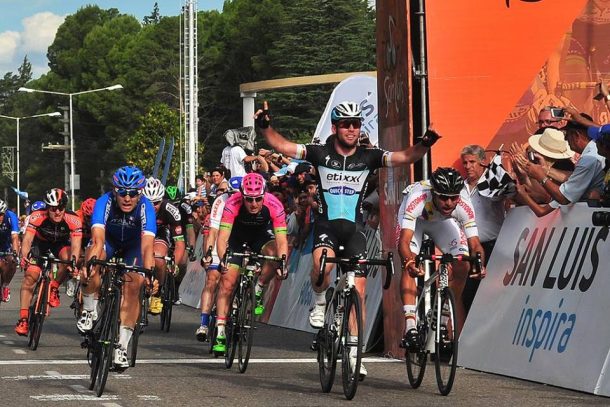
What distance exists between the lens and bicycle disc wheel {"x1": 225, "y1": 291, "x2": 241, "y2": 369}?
46.1ft

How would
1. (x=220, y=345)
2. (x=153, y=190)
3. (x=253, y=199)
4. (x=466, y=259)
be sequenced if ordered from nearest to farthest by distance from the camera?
1. (x=466, y=259)
2. (x=220, y=345)
3. (x=253, y=199)
4. (x=153, y=190)

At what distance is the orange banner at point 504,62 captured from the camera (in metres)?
15.3

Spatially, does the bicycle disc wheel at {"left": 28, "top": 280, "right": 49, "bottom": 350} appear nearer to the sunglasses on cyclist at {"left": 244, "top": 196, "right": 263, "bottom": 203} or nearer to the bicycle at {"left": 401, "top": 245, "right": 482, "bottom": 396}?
the sunglasses on cyclist at {"left": 244, "top": 196, "right": 263, "bottom": 203}

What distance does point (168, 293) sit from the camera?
20.1 m

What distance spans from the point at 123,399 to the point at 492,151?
5.98 m

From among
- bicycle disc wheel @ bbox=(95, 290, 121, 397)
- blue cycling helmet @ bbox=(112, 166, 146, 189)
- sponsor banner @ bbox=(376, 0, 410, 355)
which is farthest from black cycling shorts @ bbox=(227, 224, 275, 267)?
bicycle disc wheel @ bbox=(95, 290, 121, 397)

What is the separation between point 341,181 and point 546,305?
77.3 inches

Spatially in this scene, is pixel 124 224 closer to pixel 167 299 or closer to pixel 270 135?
pixel 270 135

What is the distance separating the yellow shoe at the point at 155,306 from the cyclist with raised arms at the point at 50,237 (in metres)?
1.36

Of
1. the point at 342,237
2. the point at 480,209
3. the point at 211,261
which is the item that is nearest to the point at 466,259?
the point at 342,237

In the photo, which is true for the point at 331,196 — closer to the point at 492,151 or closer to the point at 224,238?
the point at 224,238

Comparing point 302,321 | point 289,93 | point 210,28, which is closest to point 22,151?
point 210,28

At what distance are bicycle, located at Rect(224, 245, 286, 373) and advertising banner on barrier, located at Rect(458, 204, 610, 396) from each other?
6.40 ft

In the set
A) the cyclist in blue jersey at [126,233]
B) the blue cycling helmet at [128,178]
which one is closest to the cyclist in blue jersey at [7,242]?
the cyclist in blue jersey at [126,233]
